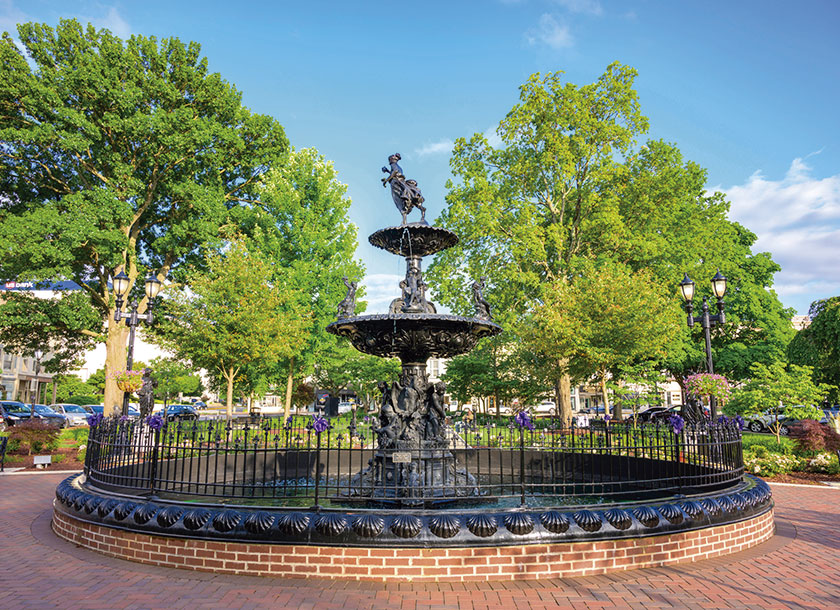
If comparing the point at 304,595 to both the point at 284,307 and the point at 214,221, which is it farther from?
the point at 214,221

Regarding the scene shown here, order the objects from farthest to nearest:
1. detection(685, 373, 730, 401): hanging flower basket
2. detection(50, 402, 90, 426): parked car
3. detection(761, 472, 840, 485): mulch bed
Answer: detection(50, 402, 90, 426): parked car, detection(761, 472, 840, 485): mulch bed, detection(685, 373, 730, 401): hanging flower basket

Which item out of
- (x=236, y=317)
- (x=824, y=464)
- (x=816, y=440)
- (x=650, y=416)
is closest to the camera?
(x=824, y=464)

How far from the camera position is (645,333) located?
70.8 ft

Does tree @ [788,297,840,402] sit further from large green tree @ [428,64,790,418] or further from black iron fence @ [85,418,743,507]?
black iron fence @ [85,418,743,507]

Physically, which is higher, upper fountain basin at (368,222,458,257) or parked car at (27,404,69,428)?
upper fountain basin at (368,222,458,257)

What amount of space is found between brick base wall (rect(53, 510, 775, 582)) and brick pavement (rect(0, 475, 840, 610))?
12cm

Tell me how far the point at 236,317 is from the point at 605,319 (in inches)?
625

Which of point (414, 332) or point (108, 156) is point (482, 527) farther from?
point (108, 156)

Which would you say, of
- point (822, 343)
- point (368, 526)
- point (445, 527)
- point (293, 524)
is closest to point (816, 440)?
point (822, 343)

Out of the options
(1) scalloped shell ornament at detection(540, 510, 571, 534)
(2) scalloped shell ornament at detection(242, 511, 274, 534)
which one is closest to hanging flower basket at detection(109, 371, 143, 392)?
(2) scalloped shell ornament at detection(242, 511, 274, 534)

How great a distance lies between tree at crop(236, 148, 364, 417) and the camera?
2730cm

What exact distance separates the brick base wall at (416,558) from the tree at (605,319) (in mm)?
15107

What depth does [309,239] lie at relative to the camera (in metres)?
27.6

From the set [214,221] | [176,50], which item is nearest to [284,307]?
[214,221]
